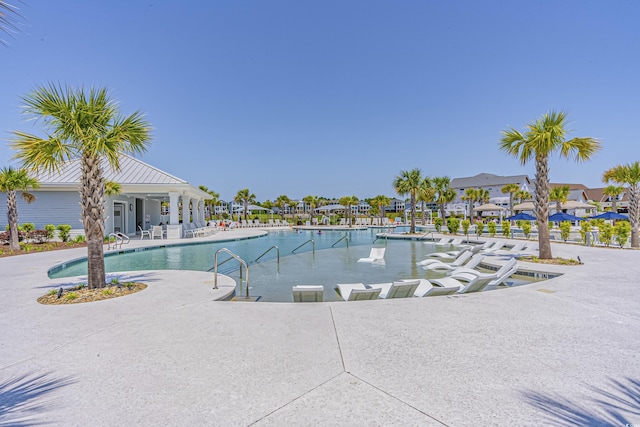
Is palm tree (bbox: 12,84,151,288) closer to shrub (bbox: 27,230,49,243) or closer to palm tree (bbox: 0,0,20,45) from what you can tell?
palm tree (bbox: 0,0,20,45)

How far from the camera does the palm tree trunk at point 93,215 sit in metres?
6.42

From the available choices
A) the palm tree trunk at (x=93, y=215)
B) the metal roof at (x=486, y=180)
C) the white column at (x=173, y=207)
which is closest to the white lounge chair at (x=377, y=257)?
the palm tree trunk at (x=93, y=215)

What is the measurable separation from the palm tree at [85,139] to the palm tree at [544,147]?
38.8 ft

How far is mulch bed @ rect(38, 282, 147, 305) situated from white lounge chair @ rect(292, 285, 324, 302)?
11.1 ft

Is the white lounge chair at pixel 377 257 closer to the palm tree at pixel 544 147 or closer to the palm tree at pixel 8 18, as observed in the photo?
the palm tree at pixel 544 147

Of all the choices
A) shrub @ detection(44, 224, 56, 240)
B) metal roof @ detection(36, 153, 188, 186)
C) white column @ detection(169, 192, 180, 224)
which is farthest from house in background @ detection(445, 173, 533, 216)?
shrub @ detection(44, 224, 56, 240)

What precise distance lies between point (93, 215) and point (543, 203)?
1319 centimetres

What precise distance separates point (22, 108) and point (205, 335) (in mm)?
5974

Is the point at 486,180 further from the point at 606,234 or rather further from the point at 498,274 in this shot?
the point at 498,274

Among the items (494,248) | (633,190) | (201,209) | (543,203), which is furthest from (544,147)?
(201,209)

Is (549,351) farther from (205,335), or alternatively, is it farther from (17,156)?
(17,156)

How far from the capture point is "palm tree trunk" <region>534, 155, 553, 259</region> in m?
10.9

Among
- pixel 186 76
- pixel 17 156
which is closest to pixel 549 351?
pixel 17 156

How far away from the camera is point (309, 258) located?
1447 centimetres
